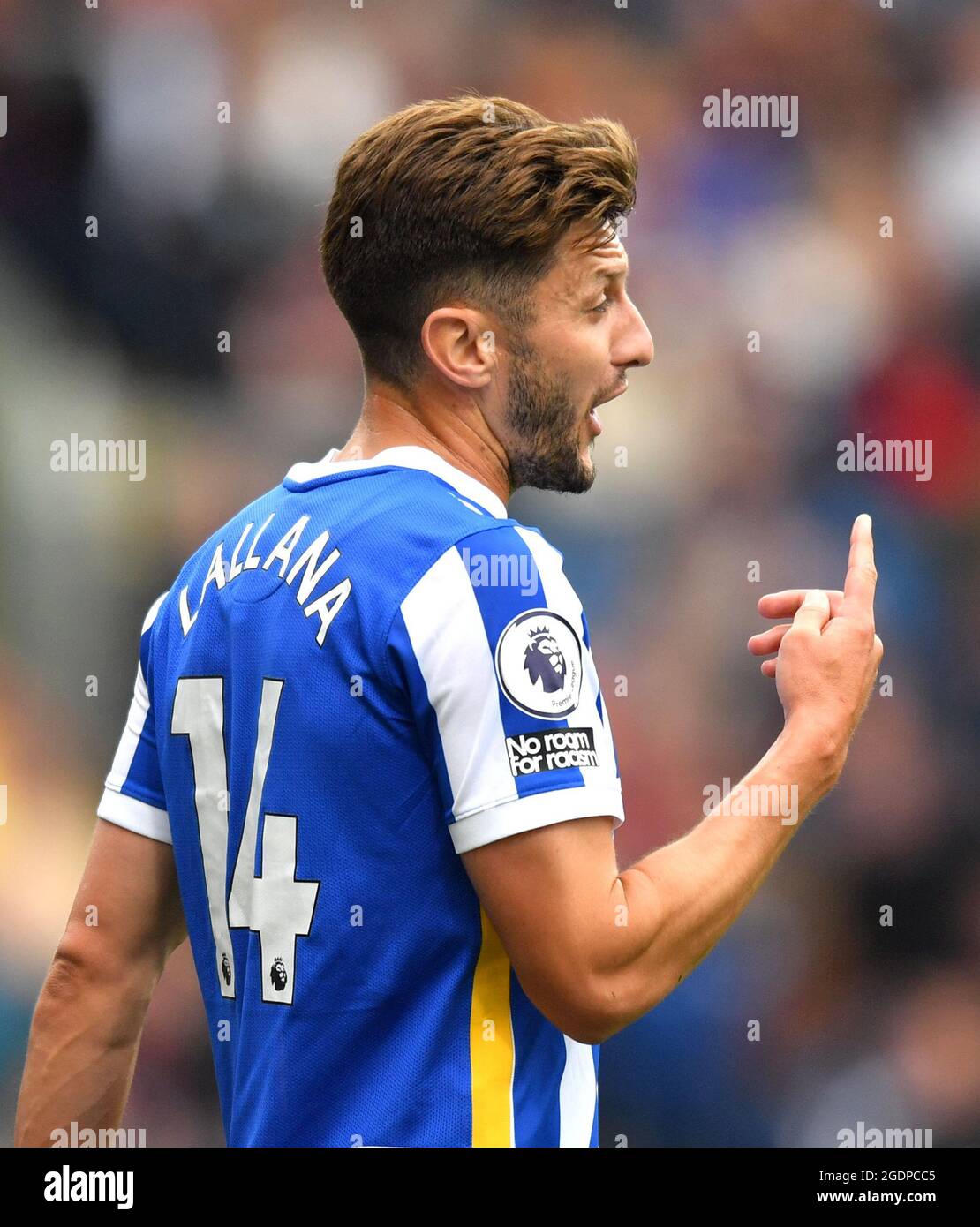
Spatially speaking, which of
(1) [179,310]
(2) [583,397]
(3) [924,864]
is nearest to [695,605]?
(3) [924,864]

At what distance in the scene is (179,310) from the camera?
4.23 metres

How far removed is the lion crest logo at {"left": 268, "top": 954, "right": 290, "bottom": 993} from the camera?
151cm

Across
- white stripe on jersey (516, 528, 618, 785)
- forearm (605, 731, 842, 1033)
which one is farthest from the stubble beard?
forearm (605, 731, 842, 1033)

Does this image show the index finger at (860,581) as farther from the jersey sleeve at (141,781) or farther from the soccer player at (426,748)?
the jersey sleeve at (141,781)

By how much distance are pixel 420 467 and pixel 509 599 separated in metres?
0.23

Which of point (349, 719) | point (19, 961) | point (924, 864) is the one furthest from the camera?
point (924, 864)

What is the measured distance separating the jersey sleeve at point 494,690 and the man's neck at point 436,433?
0.88ft

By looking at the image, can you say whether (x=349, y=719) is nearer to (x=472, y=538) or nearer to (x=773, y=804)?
(x=472, y=538)

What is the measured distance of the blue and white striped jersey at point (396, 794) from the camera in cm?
142

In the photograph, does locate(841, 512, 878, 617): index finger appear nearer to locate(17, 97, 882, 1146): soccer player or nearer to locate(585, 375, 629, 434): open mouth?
locate(17, 97, 882, 1146): soccer player

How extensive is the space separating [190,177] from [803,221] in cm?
181

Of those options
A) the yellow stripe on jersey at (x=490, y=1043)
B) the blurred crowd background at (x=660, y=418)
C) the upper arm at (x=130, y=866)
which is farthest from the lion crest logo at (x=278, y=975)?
the blurred crowd background at (x=660, y=418)

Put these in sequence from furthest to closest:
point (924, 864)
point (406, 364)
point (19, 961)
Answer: point (924, 864) → point (19, 961) → point (406, 364)

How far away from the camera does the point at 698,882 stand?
4.74ft
